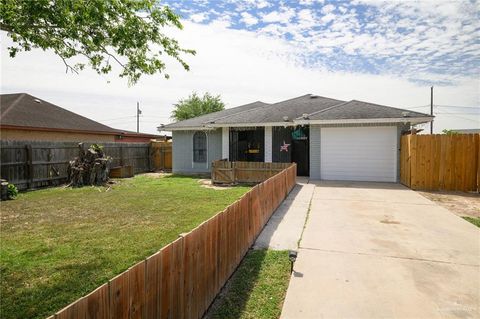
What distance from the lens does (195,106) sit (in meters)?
44.7

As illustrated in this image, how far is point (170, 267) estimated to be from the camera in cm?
276

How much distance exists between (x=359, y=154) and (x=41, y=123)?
715 inches

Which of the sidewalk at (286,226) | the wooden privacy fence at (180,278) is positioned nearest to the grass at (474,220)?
the sidewalk at (286,226)

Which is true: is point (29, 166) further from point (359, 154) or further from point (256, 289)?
point (359, 154)

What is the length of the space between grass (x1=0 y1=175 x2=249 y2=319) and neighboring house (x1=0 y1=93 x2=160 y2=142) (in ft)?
25.1

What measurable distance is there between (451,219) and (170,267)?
7152 millimetres

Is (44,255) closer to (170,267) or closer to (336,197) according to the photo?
(170,267)

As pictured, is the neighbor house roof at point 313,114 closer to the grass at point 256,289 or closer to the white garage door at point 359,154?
the white garage door at point 359,154

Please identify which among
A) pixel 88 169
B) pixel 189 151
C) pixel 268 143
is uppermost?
pixel 268 143

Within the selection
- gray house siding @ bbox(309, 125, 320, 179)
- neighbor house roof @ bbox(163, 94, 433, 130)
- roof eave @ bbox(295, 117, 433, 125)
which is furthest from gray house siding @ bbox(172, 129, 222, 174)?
roof eave @ bbox(295, 117, 433, 125)

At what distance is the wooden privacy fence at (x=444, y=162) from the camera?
1140cm

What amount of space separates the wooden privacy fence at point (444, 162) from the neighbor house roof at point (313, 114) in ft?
6.31

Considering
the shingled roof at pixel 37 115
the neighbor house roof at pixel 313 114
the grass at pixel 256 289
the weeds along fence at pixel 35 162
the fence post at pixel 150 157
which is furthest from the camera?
the fence post at pixel 150 157

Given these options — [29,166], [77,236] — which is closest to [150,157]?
[29,166]
